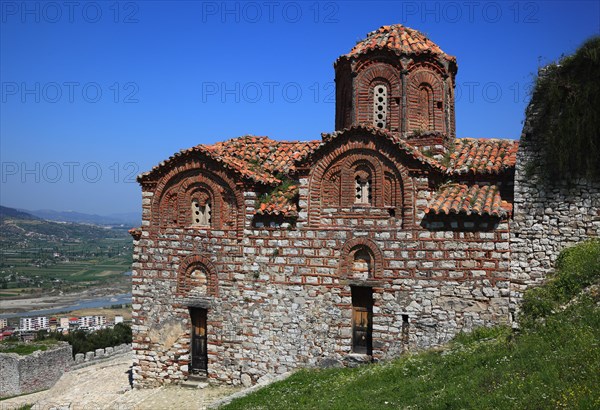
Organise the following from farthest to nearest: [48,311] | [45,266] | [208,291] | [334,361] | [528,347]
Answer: [45,266] → [48,311] → [208,291] → [334,361] → [528,347]

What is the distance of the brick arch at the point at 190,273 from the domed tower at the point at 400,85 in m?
5.23

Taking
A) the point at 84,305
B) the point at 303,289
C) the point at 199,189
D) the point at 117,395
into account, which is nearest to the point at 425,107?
the point at 303,289

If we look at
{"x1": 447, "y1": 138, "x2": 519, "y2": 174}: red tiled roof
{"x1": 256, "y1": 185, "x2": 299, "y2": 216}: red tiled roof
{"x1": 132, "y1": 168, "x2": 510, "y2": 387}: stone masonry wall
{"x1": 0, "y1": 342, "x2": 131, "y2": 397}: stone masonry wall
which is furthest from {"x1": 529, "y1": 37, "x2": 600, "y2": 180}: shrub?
{"x1": 0, "y1": 342, "x2": 131, "y2": 397}: stone masonry wall

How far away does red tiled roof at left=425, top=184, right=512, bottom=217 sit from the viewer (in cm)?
1092

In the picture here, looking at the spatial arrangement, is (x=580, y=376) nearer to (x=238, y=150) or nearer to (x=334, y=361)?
(x=334, y=361)

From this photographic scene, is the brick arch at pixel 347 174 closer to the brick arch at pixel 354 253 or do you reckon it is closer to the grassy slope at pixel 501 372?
the brick arch at pixel 354 253

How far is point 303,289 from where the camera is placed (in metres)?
12.3

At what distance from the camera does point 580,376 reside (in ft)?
20.2

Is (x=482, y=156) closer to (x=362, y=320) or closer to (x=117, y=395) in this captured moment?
(x=362, y=320)

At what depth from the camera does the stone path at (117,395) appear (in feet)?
39.6

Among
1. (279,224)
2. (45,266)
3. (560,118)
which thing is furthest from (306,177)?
(45,266)

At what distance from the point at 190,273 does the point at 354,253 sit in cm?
424

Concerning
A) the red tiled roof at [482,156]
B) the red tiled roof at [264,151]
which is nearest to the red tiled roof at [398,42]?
the red tiled roof at [482,156]

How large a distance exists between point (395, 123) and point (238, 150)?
4.24m
